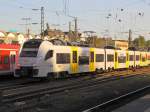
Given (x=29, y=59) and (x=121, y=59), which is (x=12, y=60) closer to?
(x=29, y=59)

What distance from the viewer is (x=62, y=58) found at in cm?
3381

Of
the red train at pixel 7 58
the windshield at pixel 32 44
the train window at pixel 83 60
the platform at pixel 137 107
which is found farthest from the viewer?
the train window at pixel 83 60

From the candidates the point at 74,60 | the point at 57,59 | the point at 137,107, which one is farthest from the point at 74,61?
the point at 137,107

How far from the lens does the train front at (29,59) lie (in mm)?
29931

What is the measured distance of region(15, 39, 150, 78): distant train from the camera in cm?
3030

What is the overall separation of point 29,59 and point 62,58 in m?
4.07

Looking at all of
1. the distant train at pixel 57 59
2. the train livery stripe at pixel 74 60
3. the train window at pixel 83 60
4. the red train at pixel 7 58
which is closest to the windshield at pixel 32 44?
the distant train at pixel 57 59

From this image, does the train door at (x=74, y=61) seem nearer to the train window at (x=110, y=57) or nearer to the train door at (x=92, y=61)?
the train door at (x=92, y=61)

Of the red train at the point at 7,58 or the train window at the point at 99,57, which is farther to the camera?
the train window at the point at 99,57

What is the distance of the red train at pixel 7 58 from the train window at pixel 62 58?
10.7 feet

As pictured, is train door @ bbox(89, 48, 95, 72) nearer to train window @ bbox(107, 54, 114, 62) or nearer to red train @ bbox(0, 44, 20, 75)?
train window @ bbox(107, 54, 114, 62)

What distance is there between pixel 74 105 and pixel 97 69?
86.2ft

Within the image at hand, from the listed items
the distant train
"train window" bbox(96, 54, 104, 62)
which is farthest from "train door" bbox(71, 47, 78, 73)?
"train window" bbox(96, 54, 104, 62)

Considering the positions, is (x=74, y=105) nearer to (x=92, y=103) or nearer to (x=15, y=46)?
(x=92, y=103)
